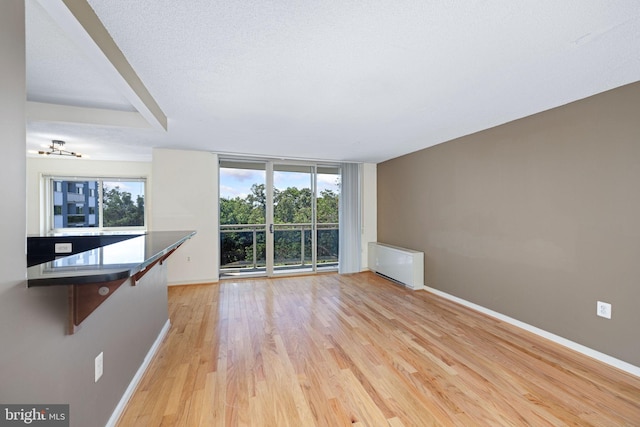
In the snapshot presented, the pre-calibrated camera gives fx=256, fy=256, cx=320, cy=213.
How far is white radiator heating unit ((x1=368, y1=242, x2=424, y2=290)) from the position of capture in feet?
13.7

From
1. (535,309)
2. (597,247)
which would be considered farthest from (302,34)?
(535,309)

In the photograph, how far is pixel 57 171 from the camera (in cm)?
509

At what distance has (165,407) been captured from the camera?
1.68 meters

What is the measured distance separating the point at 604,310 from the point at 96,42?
13.7 feet

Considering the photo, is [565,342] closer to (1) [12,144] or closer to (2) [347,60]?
(2) [347,60]

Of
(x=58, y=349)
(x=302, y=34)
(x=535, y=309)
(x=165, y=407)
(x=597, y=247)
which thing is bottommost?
(x=165, y=407)

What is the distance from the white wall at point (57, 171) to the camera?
4.93m

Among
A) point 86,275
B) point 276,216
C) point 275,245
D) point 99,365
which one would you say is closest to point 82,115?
point 99,365

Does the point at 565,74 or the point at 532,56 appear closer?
the point at 532,56

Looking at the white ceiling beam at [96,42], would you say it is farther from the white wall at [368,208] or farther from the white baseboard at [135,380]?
the white wall at [368,208]

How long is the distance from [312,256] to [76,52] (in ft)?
14.1

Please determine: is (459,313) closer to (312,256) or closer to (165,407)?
(312,256)

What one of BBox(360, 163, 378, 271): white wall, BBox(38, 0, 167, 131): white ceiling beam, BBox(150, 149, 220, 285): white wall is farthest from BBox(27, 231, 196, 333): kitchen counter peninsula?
BBox(360, 163, 378, 271): white wall

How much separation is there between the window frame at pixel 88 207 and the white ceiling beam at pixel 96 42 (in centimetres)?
408
